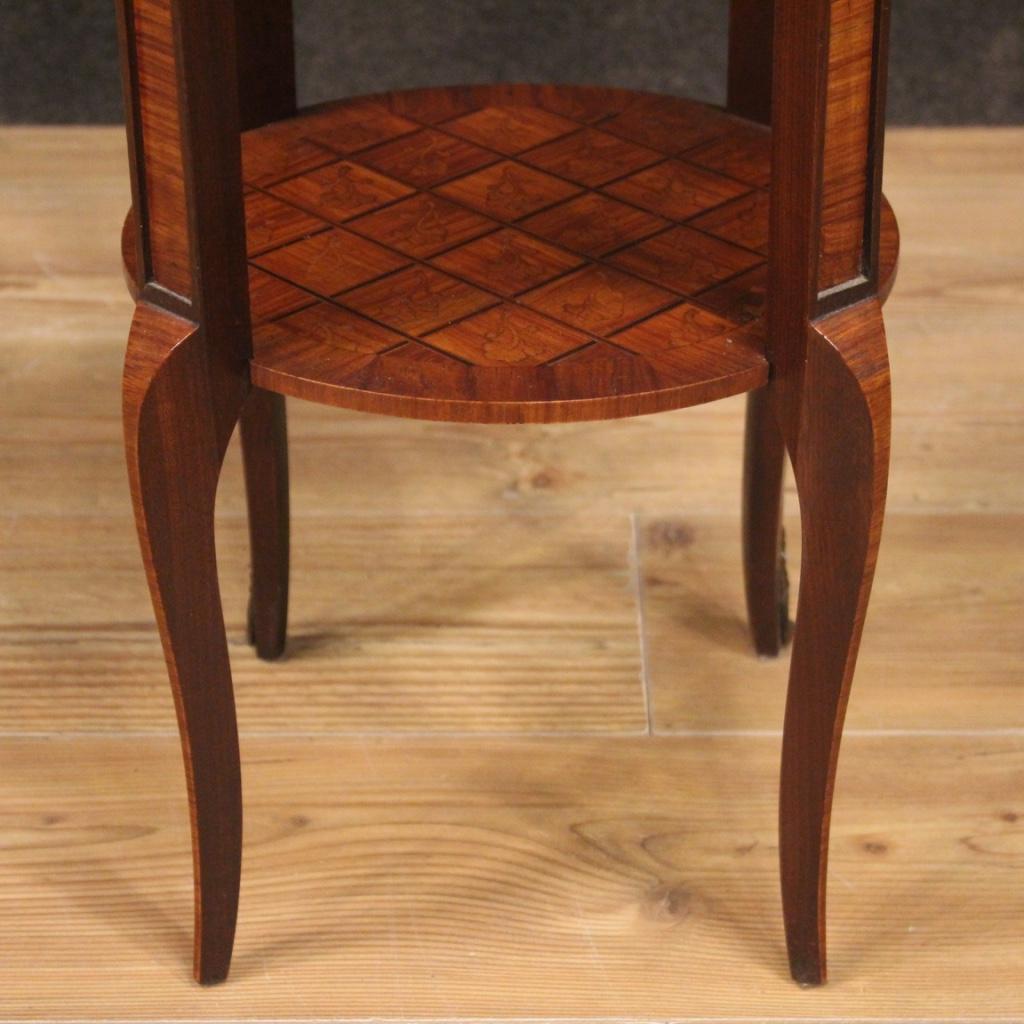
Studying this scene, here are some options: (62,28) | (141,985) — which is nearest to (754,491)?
(141,985)

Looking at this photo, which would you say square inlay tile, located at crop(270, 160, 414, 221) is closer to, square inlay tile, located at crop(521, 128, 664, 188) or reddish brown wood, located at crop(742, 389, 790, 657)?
square inlay tile, located at crop(521, 128, 664, 188)

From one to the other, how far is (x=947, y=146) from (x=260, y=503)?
1.04 meters

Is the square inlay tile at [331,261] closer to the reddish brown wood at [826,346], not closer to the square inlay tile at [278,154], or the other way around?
the square inlay tile at [278,154]

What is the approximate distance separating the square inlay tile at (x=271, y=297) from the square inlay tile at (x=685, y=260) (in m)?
0.16

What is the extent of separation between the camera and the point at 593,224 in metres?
0.96

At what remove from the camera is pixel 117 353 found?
1.60 meters

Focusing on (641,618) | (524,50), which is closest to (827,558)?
(641,618)

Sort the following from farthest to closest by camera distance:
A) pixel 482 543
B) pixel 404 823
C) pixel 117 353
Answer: pixel 117 353 → pixel 482 543 → pixel 404 823

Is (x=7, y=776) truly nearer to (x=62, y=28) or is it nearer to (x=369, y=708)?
(x=369, y=708)

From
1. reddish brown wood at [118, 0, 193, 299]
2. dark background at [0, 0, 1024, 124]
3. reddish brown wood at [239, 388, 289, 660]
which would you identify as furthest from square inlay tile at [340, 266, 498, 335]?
dark background at [0, 0, 1024, 124]

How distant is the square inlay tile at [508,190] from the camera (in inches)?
38.6

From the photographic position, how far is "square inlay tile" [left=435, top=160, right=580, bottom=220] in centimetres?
98

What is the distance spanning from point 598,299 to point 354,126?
0.26 m

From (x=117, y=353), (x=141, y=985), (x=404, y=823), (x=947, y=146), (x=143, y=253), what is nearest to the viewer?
(x=143, y=253)
